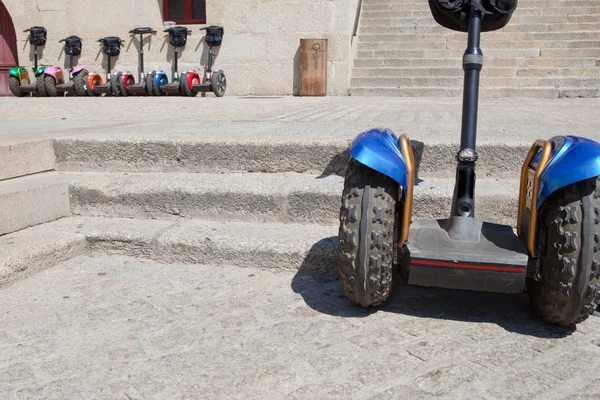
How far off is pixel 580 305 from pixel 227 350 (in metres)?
1.27

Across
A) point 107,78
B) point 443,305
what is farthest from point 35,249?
point 107,78

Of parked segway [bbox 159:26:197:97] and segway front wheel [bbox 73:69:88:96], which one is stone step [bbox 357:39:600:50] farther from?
segway front wheel [bbox 73:69:88:96]

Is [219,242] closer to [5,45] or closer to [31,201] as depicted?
[31,201]

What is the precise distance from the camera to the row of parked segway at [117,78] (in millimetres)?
11156

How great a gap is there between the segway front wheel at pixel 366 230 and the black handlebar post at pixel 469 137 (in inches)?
10.8

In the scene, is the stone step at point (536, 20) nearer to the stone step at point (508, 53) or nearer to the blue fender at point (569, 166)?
the stone step at point (508, 53)

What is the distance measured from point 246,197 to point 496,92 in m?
8.04

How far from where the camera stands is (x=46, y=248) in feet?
9.66

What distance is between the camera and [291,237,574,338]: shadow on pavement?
89.0 inches

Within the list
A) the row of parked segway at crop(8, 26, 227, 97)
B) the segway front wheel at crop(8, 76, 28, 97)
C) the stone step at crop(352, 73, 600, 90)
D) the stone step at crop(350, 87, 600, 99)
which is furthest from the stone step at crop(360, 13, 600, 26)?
the segway front wheel at crop(8, 76, 28, 97)

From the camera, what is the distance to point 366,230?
6.99 ft

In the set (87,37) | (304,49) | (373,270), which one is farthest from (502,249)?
(87,37)

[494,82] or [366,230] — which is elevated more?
[494,82]

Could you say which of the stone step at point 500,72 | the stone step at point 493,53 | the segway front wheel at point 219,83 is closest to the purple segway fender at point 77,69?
the segway front wheel at point 219,83
